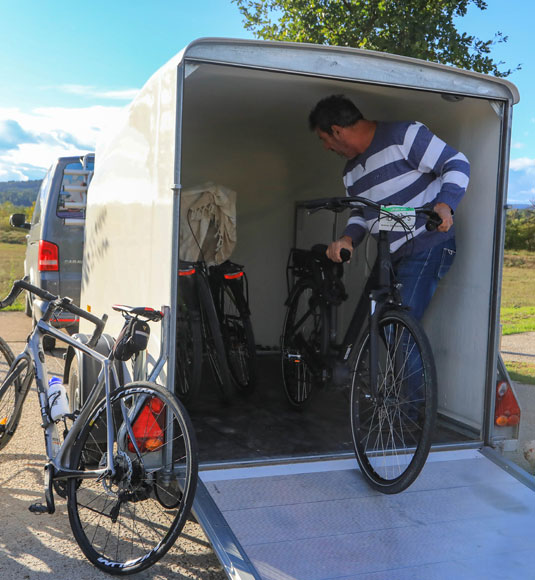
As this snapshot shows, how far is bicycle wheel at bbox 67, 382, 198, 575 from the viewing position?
2.72 m

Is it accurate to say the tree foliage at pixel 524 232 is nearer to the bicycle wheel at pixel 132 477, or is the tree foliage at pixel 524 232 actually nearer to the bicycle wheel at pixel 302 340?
the bicycle wheel at pixel 302 340

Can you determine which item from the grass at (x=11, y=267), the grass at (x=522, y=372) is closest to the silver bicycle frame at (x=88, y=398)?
the grass at (x=522, y=372)

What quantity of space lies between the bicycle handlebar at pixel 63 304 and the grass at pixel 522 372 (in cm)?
528

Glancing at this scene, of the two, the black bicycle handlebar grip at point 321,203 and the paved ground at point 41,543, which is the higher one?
the black bicycle handlebar grip at point 321,203

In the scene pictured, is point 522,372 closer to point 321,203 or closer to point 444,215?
point 444,215

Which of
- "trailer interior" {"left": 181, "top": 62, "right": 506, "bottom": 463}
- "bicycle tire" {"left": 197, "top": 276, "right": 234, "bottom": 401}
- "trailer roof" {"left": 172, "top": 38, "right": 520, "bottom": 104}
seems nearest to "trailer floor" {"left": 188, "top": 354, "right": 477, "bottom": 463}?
"trailer interior" {"left": 181, "top": 62, "right": 506, "bottom": 463}

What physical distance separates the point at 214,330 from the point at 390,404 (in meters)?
1.67

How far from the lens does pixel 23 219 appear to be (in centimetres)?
763

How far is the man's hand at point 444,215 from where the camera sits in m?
3.53

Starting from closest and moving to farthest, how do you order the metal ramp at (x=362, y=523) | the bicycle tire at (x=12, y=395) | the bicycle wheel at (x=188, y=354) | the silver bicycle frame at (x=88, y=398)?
the metal ramp at (x=362, y=523)
the silver bicycle frame at (x=88, y=398)
the bicycle tire at (x=12, y=395)
the bicycle wheel at (x=188, y=354)

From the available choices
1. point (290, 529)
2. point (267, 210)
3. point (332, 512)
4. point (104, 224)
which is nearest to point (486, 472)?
point (332, 512)

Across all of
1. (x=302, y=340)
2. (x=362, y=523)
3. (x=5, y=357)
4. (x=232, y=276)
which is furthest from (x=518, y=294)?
(x=362, y=523)

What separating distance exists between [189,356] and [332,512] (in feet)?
6.40

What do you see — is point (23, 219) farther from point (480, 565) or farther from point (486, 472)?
point (480, 565)
